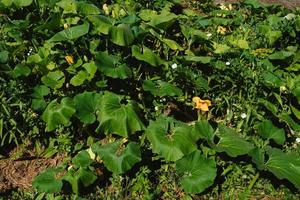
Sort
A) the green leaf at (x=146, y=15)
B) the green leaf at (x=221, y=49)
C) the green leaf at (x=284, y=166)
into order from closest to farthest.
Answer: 1. the green leaf at (x=284, y=166)
2. the green leaf at (x=221, y=49)
3. the green leaf at (x=146, y=15)

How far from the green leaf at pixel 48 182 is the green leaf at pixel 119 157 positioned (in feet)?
1.28

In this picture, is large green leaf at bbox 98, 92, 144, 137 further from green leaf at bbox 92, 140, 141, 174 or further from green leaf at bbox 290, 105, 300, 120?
green leaf at bbox 290, 105, 300, 120

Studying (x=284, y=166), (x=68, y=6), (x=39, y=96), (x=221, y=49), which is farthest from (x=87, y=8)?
(x=284, y=166)

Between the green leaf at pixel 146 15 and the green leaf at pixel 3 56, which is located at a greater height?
the green leaf at pixel 3 56

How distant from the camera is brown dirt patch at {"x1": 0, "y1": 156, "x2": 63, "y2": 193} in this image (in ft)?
13.9

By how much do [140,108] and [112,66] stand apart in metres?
0.48

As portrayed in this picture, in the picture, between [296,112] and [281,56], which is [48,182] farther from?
[281,56]

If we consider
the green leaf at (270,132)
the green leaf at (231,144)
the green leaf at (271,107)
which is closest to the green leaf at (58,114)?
the green leaf at (231,144)

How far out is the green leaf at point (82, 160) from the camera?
4059mm

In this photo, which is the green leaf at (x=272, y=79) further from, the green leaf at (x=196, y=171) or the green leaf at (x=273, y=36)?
the green leaf at (x=196, y=171)

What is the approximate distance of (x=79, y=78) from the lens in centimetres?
470

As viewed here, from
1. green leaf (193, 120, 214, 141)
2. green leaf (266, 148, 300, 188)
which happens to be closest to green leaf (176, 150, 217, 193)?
green leaf (193, 120, 214, 141)

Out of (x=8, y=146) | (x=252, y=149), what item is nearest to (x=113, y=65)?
(x=8, y=146)

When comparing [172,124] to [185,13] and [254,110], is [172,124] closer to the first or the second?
[254,110]
